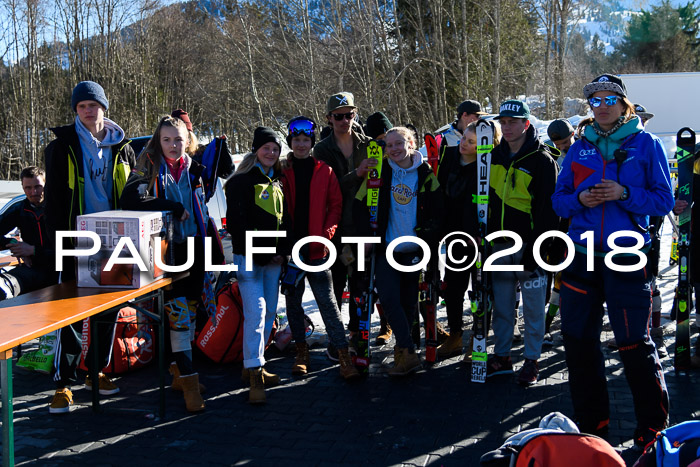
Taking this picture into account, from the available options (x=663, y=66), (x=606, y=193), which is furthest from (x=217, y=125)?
(x=663, y=66)

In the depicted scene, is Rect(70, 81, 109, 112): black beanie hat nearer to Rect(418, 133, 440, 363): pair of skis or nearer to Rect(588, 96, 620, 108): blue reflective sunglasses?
Rect(418, 133, 440, 363): pair of skis

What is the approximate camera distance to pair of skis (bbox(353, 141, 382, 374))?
5.27m

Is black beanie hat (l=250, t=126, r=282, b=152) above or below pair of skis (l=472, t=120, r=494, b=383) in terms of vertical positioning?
above

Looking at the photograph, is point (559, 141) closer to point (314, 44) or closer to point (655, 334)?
point (655, 334)

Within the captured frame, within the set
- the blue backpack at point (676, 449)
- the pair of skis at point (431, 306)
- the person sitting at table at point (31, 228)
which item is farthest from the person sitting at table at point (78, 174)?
the blue backpack at point (676, 449)

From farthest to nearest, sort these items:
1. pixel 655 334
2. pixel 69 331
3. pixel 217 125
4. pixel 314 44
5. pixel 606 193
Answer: pixel 217 125
pixel 314 44
pixel 655 334
pixel 69 331
pixel 606 193

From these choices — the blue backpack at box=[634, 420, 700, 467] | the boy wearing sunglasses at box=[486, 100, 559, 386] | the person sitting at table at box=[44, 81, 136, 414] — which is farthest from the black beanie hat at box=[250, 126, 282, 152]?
the blue backpack at box=[634, 420, 700, 467]

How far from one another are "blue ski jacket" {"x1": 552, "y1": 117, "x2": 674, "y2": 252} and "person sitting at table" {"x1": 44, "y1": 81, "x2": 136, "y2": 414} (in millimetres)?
3062

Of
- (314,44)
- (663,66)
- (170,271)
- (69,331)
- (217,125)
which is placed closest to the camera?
(170,271)

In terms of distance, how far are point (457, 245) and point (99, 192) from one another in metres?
2.77

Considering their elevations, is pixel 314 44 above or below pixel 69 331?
above

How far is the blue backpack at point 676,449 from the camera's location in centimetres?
238

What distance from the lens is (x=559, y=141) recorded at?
6.34 m

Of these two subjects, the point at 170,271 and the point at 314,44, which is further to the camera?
the point at 314,44
